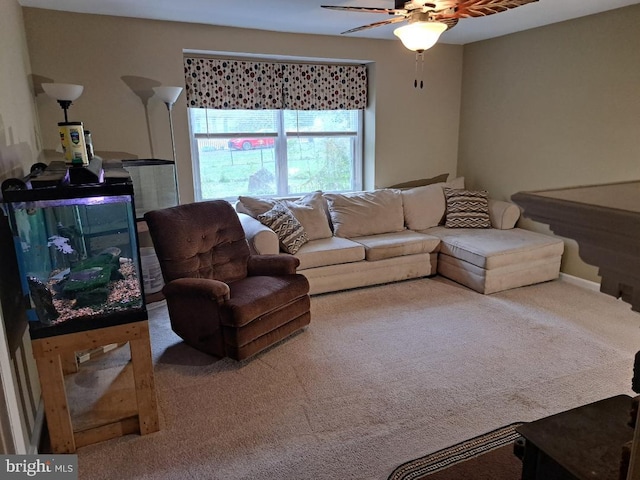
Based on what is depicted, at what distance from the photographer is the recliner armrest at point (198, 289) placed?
2686 mm

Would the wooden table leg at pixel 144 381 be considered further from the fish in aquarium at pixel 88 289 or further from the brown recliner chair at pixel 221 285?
the brown recliner chair at pixel 221 285

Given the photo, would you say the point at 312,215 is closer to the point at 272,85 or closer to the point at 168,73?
the point at 272,85

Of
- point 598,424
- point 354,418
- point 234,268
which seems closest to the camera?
point 598,424

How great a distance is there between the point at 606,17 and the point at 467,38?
1.40 metres

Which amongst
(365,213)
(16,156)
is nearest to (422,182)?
(365,213)

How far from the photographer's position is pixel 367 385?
2.57 meters

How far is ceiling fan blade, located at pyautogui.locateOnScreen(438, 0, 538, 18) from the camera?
2508 millimetres

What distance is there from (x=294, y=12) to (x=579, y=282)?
139 inches

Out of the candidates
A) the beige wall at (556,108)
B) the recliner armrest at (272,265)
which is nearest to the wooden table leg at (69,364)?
the recliner armrest at (272,265)

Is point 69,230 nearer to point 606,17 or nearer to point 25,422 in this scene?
point 25,422

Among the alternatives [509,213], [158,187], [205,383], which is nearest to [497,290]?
[509,213]

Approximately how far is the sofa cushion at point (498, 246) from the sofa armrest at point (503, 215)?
0.42ft

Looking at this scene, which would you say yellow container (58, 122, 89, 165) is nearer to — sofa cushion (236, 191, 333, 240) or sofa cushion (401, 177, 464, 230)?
sofa cushion (236, 191, 333, 240)

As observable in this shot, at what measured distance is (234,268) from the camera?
325 centimetres
